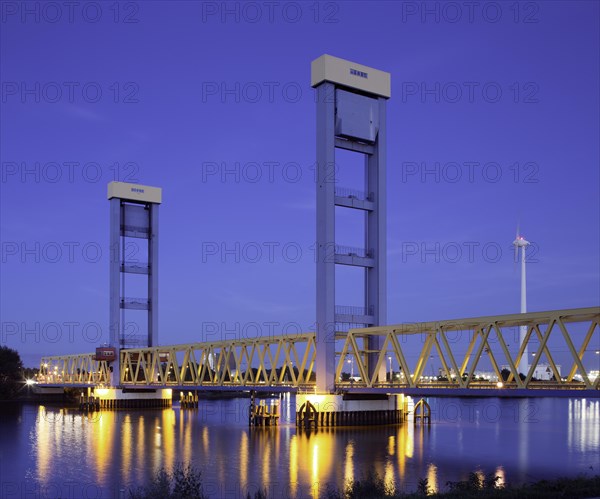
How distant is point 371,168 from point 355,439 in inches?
839

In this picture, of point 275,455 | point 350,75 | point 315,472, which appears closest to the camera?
point 315,472

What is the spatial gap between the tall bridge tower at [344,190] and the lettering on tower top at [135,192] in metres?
42.0

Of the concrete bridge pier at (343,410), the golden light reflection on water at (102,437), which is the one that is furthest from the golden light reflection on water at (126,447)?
the concrete bridge pier at (343,410)

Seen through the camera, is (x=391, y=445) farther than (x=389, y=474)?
Yes

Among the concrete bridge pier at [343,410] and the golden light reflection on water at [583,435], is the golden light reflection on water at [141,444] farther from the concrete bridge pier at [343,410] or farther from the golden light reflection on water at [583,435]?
the golden light reflection on water at [583,435]

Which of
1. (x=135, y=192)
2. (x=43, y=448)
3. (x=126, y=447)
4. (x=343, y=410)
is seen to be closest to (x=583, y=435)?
(x=343, y=410)

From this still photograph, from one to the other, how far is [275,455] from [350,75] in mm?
29332

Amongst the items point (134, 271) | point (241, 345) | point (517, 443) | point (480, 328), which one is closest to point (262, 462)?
point (480, 328)

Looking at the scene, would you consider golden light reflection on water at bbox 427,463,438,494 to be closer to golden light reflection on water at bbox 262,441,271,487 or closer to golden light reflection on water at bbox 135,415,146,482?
golden light reflection on water at bbox 262,441,271,487

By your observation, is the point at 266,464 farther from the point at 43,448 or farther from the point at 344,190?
the point at 344,190

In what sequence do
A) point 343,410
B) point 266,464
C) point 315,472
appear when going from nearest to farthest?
point 315,472 → point 266,464 → point 343,410

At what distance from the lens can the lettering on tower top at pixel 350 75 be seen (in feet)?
187

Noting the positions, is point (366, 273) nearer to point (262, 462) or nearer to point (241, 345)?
point (241, 345)

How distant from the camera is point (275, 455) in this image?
44.2 meters
